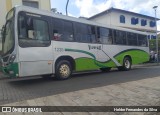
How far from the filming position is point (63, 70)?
12.5 metres

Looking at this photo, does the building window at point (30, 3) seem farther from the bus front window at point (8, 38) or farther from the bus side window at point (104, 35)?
the bus front window at point (8, 38)

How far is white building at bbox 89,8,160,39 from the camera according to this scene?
4409 centimetres

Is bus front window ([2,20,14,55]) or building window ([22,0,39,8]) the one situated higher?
building window ([22,0,39,8])

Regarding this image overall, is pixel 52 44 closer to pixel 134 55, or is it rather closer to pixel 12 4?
pixel 134 55

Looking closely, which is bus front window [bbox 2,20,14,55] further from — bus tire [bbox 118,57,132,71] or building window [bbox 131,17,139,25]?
building window [bbox 131,17,139,25]

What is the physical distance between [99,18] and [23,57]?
37248 millimetres

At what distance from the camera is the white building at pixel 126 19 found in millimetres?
44094

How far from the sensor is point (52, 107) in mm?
6680

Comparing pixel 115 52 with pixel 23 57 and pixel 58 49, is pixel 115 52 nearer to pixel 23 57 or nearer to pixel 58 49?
pixel 58 49

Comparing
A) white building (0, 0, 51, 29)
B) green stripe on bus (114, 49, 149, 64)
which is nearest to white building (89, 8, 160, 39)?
white building (0, 0, 51, 29)

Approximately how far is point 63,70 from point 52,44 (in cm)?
135

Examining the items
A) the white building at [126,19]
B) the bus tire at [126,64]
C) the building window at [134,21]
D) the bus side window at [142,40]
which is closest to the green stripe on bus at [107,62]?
the bus tire at [126,64]

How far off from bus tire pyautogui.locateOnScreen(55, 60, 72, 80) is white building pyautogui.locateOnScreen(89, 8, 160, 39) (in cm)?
3067

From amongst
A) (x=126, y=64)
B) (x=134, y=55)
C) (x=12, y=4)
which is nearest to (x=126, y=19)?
(x=134, y=55)
